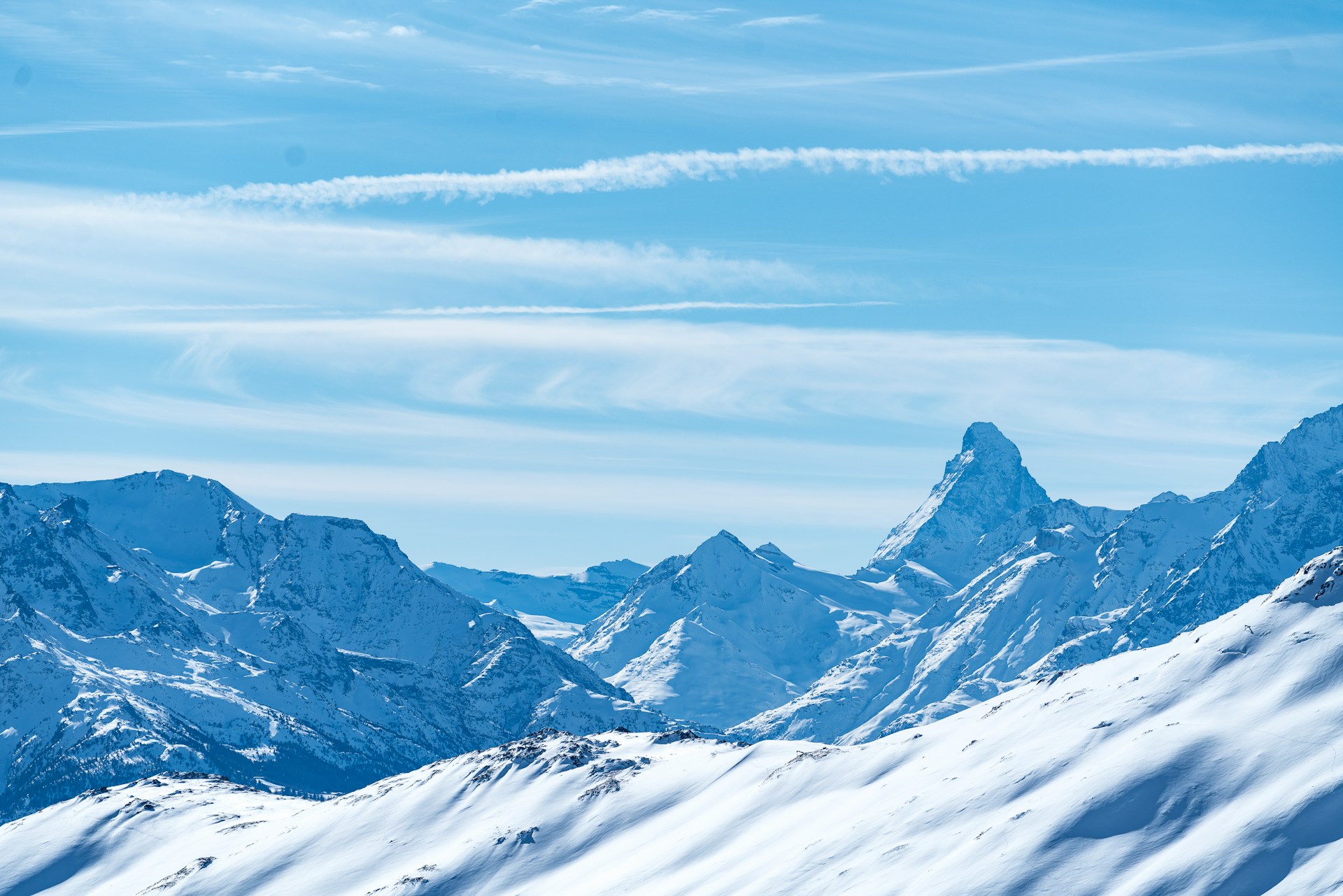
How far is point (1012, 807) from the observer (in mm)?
143875

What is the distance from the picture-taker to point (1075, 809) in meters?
136

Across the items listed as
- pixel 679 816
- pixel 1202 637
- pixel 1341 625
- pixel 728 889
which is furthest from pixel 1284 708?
pixel 679 816

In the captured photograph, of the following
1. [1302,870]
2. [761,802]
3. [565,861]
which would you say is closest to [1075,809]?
[1302,870]

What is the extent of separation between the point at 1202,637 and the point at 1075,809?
34.9 metres

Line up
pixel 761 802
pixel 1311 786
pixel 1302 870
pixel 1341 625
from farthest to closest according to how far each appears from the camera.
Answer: pixel 761 802, pixel 1341 625, pixel 1311 786, pixel 1302 870

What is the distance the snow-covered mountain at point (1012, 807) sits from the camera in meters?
126

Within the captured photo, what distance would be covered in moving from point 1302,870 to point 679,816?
255 ft

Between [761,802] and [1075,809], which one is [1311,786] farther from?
[761,802]

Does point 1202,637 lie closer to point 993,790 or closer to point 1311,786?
point 993,790

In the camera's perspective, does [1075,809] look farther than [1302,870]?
Yes

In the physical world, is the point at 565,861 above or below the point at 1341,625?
below

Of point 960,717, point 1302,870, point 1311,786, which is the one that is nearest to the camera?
point 1302,870

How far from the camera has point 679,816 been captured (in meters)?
182

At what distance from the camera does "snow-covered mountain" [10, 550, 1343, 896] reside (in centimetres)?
12612
